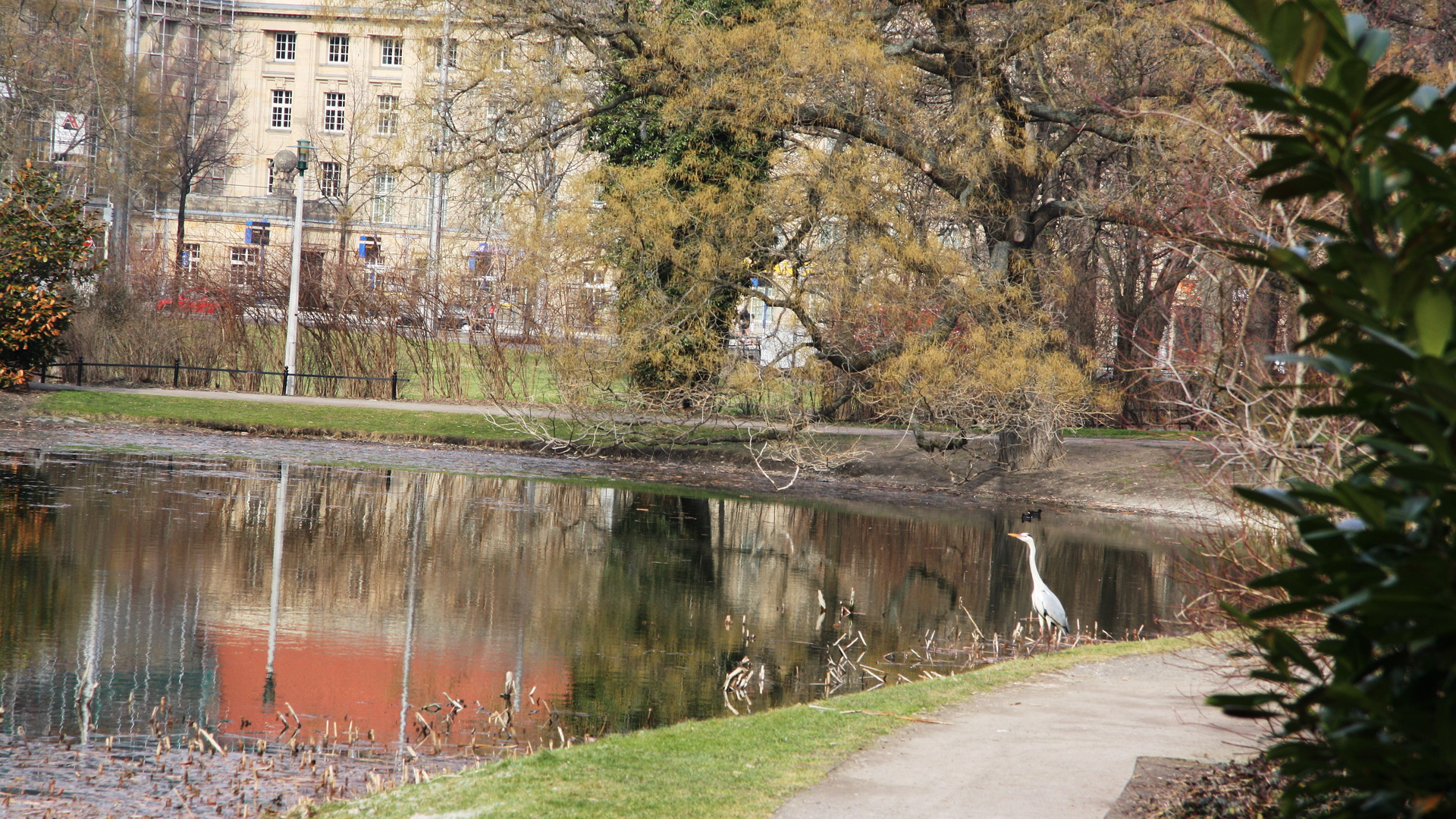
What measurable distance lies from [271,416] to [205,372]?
5230 mm

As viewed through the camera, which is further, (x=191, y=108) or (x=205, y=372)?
(x=191, y=108)

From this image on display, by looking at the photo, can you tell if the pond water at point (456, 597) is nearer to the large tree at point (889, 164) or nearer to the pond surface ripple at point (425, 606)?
the pond surface ripple at point (425, 606)

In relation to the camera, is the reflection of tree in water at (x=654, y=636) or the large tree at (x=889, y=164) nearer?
the reflection of tree in water at (x=654, y=636)

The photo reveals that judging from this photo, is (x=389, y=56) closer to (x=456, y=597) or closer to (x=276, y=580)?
(x=276, y=580)

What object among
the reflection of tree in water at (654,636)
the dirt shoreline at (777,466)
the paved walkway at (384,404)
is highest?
the paved walkway at (384,404)

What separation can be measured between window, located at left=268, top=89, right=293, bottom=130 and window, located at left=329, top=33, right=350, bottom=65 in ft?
11.0

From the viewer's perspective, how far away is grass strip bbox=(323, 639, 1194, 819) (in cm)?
632

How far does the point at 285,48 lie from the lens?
245 feet

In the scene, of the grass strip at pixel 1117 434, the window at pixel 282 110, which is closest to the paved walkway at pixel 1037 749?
the grass strip at pixel 1117 434

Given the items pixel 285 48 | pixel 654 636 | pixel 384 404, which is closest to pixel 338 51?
pixel 285 48

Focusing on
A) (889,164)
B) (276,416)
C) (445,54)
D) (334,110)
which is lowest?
(276,416)

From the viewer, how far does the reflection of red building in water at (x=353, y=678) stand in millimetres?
8867

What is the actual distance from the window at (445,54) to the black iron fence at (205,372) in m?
8.69

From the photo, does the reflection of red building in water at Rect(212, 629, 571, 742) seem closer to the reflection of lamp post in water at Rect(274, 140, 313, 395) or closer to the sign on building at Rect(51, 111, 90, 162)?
the reflection of lamp post in water at Rect(274, 140, 313, 395)
